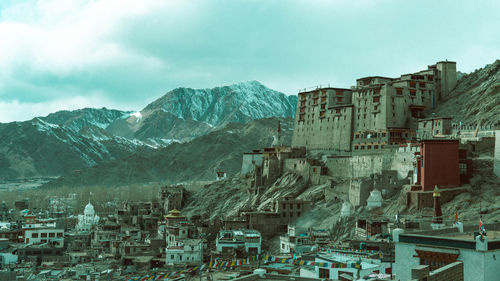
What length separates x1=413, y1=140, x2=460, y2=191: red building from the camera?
175ft

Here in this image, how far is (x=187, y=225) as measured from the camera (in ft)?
228

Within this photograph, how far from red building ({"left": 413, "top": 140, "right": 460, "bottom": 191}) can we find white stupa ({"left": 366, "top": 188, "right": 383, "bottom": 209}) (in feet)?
20.2

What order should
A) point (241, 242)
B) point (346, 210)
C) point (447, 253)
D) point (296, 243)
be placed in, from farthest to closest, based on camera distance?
point (346, 210) → point (241, 242) → point (296, 243) → point (447, 253)

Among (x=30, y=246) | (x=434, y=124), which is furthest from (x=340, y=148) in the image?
(x=30, y=246)

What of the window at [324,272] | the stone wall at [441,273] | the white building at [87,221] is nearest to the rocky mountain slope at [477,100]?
the window at [324,272]

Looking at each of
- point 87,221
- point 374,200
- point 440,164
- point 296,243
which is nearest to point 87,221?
point 87,221

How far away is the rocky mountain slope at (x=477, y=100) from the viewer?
7382 cm

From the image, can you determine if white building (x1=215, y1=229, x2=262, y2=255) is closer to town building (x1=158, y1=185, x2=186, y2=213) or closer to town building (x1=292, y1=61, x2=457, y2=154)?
town building (x1=292, y1=61, x2=457, y2=154)

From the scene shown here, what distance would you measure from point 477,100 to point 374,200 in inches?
1128

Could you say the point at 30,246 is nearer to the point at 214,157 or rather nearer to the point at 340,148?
the point at 340,148

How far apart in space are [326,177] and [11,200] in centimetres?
9746

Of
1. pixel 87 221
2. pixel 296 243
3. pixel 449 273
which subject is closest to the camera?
pixel 449 273

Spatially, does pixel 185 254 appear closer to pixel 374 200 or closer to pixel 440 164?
pixel 374 200

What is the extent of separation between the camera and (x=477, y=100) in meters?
78.9
